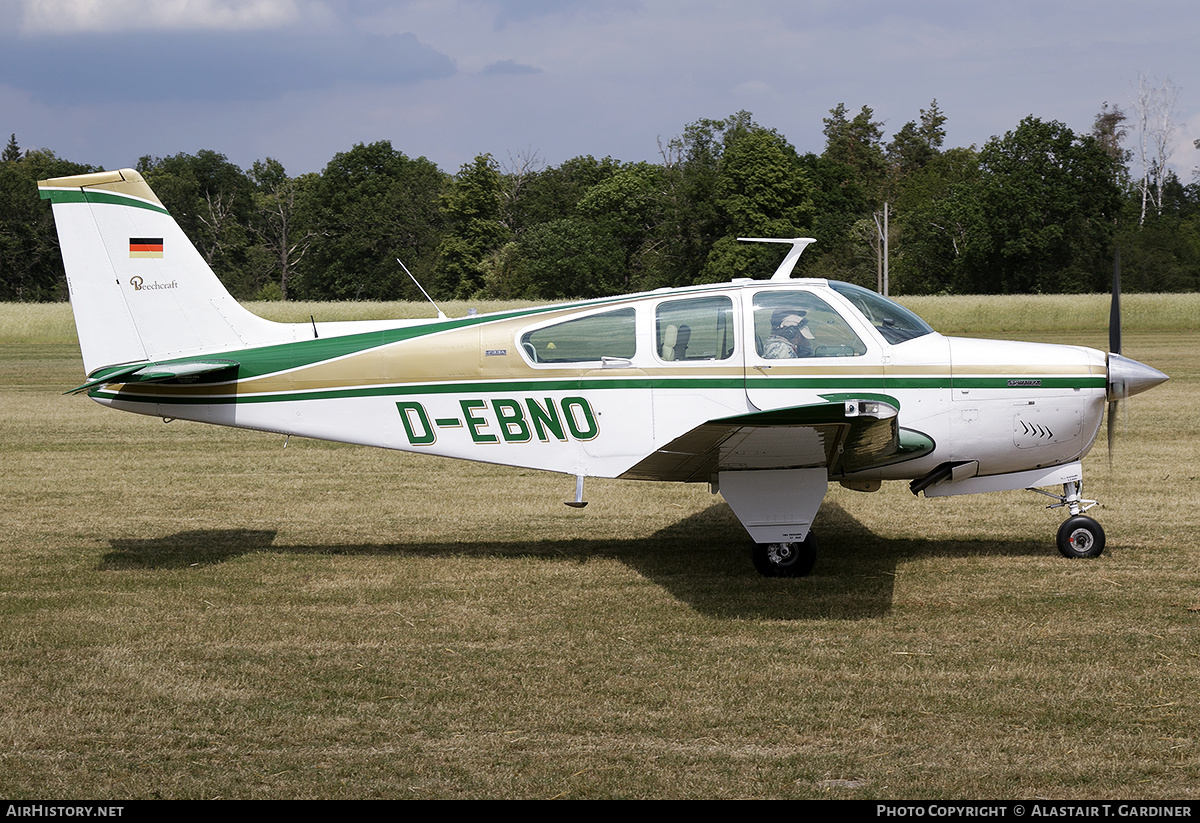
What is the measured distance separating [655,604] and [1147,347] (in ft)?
102

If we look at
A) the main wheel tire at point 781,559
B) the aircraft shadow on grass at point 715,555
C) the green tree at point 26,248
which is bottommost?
the aircraft shadow on grass at point 715,555

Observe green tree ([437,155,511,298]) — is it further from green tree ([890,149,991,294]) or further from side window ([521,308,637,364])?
side window ([521,308,637,364])

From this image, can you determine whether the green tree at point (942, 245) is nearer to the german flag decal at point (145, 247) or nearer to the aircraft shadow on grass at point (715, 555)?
the aircraft shadow on grass at point (715, 555)

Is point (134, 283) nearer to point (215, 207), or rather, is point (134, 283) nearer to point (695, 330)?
point (695, 330)

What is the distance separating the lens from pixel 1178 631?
19.8ft

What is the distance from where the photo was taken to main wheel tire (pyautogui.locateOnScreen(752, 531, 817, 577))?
740 cm

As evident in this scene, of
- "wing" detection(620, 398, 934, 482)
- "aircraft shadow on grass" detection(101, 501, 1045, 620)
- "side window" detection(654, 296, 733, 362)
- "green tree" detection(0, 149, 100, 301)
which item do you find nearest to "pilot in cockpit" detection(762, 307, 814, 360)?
"side window" detection(654, 296, 733, 362)

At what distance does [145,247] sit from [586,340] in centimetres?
351

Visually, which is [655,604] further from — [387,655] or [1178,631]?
[1178,631]

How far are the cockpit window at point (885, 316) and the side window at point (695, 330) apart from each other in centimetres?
84

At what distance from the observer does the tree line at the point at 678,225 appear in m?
60.4

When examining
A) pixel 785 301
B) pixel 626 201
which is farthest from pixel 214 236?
pixel 785 301

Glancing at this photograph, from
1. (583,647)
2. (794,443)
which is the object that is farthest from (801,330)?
(583,647)

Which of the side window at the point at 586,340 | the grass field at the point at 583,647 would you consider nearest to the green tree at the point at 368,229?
the grass field at the point at 583,647
